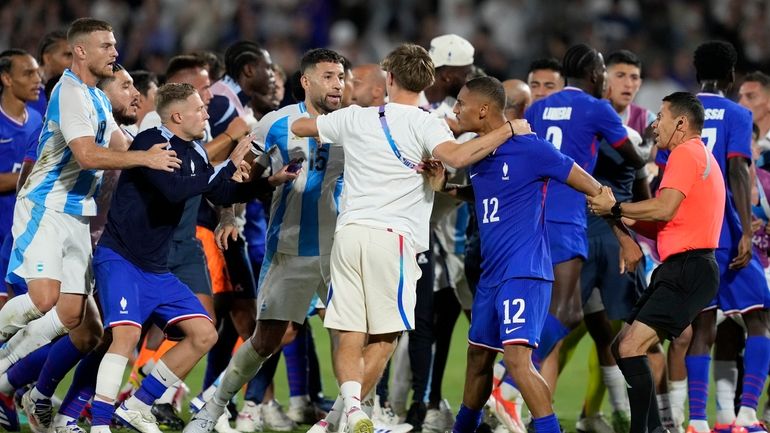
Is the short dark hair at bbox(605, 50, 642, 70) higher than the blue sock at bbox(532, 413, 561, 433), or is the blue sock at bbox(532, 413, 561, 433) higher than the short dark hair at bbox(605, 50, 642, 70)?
the short dark hair at bbox(605, 50, 642, 70)

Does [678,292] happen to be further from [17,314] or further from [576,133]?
[17,314]

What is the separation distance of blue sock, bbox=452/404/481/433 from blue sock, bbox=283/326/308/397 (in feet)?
6.74

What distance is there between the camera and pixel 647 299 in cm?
736

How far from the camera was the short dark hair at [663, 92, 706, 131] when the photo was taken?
745cm

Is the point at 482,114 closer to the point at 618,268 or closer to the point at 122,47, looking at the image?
the point at 618,268

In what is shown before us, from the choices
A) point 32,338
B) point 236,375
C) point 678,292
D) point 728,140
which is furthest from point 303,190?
point 728,140

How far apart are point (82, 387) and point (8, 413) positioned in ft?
2.65

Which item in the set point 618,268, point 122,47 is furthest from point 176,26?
point 618,268

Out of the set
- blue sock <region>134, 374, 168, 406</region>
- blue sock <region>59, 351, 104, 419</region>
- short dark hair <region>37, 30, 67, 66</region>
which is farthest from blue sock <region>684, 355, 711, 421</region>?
short dark hair <region>37, 30, 67, 66</region>

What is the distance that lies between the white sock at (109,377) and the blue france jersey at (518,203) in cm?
222

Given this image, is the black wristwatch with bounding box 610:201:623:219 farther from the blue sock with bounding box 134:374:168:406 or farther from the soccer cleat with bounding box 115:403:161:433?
the soccer cleat with bounding box 115:403:161:433

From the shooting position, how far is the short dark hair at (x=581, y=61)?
8531 mm

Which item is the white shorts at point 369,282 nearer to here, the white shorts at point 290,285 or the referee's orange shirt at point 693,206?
the white shorts at point 290,285

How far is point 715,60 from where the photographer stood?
858 centimetres
